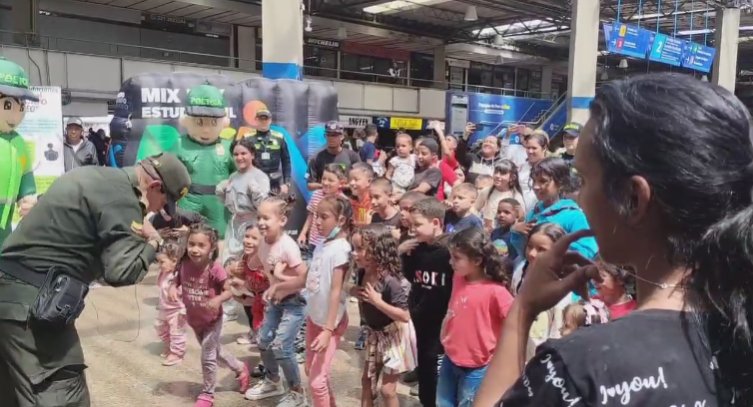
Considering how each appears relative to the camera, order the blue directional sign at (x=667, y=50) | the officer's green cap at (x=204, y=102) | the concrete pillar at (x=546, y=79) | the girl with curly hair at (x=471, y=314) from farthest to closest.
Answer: the concrete pillar at (x=546, y=79), the blue directional sign at (x=667, y=50), the officer's green cap at (x=204, y=102), the girl with curly hair at (x=471, y=314)

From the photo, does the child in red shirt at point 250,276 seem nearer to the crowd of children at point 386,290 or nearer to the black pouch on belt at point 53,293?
the crowd of children at point 386,290

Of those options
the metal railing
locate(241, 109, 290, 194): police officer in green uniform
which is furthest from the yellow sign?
locate(241, 109, 290, 194): police officer in green uniform

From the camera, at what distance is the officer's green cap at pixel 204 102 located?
257 inches

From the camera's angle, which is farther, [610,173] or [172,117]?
[172,117]

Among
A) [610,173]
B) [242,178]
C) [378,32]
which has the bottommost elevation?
[242,178]

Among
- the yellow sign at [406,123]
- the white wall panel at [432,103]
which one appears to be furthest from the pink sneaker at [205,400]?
the white wall panel at [432,103]

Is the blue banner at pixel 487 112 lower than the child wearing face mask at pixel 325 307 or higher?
higher

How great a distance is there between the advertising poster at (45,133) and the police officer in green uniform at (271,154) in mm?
2469

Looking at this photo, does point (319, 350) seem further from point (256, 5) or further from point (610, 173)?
point (256, 5)

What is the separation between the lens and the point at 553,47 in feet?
91.6

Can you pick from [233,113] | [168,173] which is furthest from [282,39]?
[168,173]

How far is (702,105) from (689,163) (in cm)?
9

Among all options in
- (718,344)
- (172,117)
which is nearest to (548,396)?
(718,344)

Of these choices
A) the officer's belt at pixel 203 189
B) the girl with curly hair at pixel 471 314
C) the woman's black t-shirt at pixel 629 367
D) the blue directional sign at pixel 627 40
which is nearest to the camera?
the woman's black t-shirt at pixel 629 367
